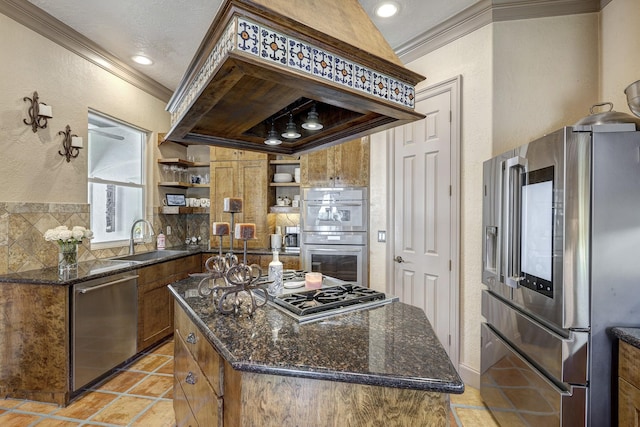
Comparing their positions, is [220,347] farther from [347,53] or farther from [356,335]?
[347,53]

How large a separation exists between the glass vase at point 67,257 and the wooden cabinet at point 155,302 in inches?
20.9

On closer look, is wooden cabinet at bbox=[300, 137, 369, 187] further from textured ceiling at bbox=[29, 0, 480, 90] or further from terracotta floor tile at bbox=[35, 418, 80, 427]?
terracotta floor tile at bbox=[35, 418, 80, 427]

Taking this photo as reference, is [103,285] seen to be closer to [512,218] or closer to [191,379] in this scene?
[191,379]

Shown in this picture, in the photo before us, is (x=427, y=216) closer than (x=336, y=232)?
Yes

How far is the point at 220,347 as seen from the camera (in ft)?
3.69

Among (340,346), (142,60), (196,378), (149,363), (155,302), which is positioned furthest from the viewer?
(142,60)

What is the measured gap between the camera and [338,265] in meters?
3.65

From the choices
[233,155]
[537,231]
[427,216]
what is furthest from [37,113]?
[537,231]

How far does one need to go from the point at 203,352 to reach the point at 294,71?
1161 mm

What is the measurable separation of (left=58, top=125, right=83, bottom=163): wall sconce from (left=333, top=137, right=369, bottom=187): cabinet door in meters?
2.51

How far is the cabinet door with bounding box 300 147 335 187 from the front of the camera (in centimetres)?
374

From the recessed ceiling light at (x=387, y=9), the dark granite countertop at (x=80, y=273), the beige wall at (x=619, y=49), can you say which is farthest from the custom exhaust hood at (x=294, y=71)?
the beige wall at (x=619, y=49)

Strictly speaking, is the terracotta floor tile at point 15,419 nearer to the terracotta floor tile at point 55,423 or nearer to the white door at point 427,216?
the terracotta floor tile at point 55,423

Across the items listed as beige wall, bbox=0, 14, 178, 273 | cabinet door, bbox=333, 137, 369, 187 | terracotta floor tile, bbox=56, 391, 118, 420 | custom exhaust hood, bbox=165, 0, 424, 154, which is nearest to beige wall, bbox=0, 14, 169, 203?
beige wall, bbox=0, 14, 178, 273
